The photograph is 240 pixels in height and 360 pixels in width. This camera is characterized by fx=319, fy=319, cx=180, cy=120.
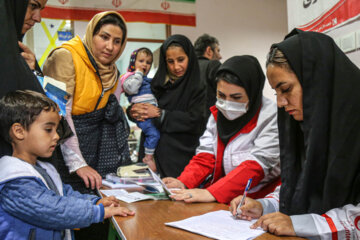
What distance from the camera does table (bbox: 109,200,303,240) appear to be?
988 millimetres

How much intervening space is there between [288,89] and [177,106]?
1331mm

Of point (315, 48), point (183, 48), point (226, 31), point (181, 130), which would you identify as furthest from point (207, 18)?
point (315, 48)

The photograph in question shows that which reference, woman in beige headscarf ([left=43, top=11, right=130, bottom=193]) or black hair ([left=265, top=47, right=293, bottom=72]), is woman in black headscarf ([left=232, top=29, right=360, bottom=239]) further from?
woman in beige headscarf ([left=43, top=11, right=130, bottom=193])

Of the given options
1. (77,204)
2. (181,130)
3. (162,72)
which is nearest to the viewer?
(77,204)

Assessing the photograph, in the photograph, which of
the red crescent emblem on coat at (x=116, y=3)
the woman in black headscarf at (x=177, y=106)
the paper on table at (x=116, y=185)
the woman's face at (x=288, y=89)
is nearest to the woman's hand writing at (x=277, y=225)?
the woman's face at (x=288, y=89)

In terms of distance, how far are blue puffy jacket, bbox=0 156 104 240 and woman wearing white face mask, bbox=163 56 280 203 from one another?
452 mm

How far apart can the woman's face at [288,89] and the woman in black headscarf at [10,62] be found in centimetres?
94

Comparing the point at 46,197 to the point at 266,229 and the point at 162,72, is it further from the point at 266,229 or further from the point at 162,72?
the point at 162,72

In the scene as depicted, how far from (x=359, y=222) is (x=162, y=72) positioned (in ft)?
5.97

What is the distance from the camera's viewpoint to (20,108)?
1.20m

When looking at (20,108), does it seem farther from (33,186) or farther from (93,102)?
(93,102)

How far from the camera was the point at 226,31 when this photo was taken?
6.20 meters

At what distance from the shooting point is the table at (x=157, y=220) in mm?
988

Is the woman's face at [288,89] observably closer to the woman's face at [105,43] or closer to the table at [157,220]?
the table at [157,220]
